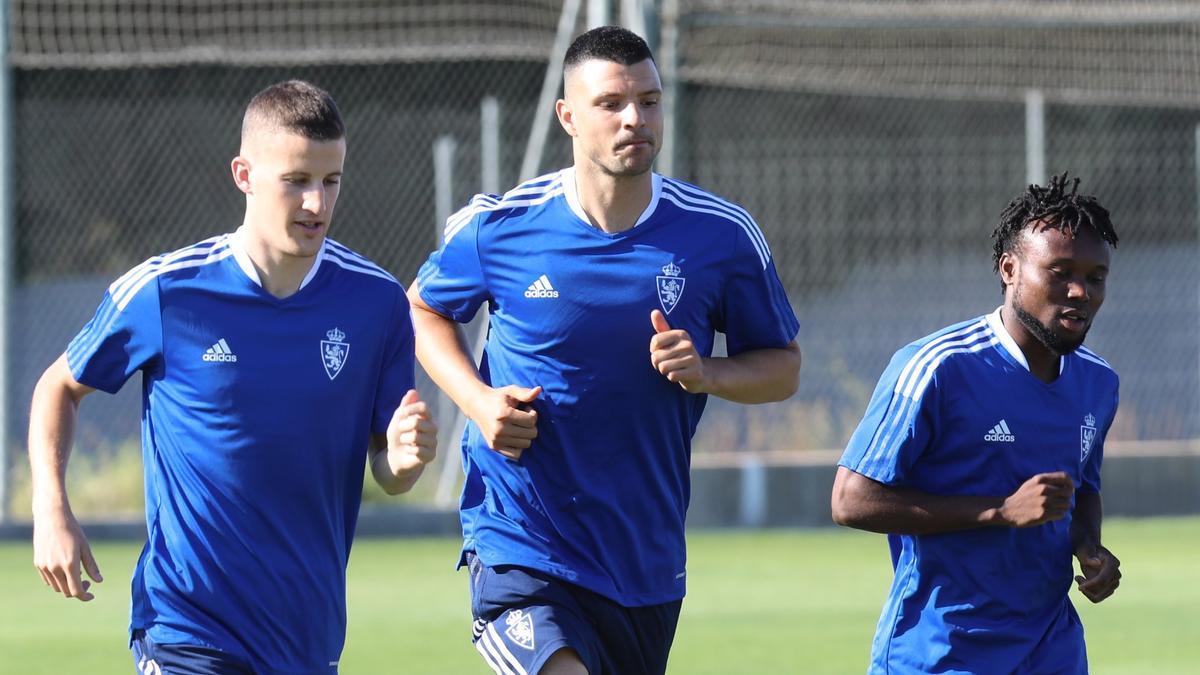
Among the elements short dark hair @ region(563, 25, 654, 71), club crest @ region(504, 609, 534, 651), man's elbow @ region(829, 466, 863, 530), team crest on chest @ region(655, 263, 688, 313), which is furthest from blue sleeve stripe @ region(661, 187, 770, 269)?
club crest @ region(504, 609, 534, 651)

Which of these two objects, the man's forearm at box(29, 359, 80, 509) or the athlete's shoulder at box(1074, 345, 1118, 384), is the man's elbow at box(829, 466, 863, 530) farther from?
the man's forearm at box(29, 359, 80, 509)

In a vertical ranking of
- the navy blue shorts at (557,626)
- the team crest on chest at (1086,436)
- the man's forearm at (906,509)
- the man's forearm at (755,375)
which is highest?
the man's forearm at (755,375)

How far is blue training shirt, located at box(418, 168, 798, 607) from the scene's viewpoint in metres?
5.06

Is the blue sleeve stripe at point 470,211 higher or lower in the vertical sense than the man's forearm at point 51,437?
higher

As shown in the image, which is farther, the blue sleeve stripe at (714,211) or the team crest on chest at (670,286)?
the blue sleeve stripe at (714,211)

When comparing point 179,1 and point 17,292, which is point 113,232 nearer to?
point 17,292

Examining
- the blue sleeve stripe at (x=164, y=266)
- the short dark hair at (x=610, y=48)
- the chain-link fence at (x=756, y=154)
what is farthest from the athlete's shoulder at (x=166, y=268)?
the chain-link fence at (x=756, y=154)

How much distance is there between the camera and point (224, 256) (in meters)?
4.79

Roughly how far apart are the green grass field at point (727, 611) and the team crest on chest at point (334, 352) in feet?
11.0

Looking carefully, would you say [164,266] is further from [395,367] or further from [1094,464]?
[1094,464]

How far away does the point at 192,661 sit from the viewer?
449cm

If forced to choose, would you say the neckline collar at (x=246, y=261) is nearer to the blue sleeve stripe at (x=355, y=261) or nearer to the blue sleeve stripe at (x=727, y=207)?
the blue sleeve stripe at (x=355, y=261)

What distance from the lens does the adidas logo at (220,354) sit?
4.66 meters

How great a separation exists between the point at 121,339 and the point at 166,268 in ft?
0.66
